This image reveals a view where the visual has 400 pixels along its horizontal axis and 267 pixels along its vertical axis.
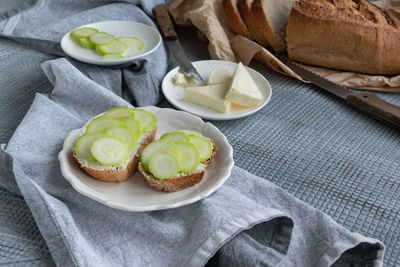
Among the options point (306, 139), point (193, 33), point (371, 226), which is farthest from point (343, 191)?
point (193, 33)

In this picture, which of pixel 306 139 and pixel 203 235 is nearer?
pixel 203 235

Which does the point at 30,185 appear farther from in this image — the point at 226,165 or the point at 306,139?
the point at 306,139

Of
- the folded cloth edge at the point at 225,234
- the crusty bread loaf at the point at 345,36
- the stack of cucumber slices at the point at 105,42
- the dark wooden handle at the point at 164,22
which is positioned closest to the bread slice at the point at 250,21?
the crusty bread loaf at the point at 345,36

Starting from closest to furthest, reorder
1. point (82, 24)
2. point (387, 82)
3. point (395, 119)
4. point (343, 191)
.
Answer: point (343, 191), point (395, 119), point (387, 82), point (82, 24)

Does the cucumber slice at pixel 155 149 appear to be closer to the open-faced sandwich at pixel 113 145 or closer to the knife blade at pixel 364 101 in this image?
the open-faced sandwich at pixel 113 145

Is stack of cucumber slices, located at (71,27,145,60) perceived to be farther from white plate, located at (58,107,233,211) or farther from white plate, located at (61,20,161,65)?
white plate, located at (58,107,233,211)

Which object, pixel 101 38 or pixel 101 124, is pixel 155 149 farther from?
pixel 101 38

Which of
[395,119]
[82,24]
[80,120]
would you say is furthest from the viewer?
[82,24]
